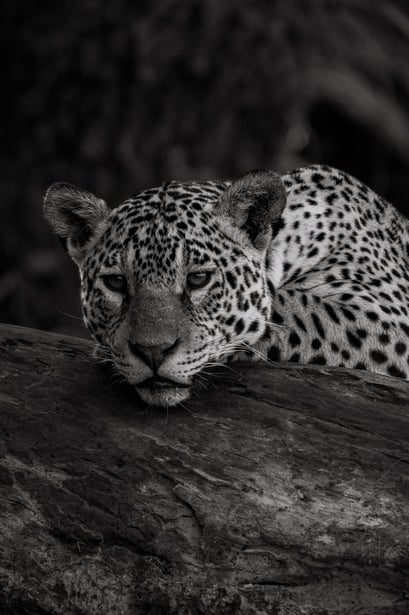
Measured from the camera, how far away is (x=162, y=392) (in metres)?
6.43

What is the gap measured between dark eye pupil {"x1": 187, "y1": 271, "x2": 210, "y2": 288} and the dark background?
6.17 m

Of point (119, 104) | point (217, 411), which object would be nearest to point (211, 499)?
point (217, 411)

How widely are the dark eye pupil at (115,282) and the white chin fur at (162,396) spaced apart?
762 mm

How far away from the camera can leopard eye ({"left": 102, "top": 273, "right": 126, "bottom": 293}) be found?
22.3 ft

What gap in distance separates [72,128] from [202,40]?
202cm

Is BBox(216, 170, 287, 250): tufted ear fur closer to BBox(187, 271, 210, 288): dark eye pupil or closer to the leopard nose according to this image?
BBox(187, 271, 210, 288): dark eye pupil

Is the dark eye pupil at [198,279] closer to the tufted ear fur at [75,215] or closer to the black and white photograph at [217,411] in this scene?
the black and white photograph at [217,411]

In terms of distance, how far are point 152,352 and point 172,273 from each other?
26.5 inches

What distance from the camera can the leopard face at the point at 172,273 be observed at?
6.34 metres

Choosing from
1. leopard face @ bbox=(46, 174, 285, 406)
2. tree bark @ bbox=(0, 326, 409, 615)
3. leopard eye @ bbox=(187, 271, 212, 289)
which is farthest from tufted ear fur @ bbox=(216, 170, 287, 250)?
tree bark @ bbox=(0, 326, 409, 615)

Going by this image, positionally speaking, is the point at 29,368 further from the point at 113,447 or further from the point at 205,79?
the point at 205,79

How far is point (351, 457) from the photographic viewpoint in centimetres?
622

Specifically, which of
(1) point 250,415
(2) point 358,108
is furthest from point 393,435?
(2) point 358,108

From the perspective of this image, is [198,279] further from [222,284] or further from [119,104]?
[119,104]
